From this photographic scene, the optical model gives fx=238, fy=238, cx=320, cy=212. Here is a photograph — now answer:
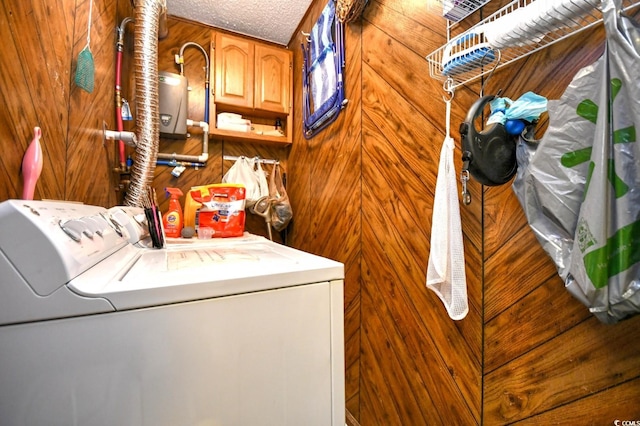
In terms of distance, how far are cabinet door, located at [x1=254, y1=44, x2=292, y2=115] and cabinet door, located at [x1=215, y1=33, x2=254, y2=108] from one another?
0.22 ft

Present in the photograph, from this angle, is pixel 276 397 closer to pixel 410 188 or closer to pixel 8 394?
pixel 8 394

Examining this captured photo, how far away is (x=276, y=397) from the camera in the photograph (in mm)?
556

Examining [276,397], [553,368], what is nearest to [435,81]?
[553,368]

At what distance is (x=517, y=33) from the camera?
59 cm

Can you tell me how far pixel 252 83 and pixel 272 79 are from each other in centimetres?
22

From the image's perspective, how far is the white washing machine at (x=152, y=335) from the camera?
387mm

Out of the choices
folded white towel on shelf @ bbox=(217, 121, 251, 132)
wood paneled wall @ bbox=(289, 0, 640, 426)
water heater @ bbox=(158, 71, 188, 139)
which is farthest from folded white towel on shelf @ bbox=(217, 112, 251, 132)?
wood paneled wall @ bbox=(289, 0, 640, 426)

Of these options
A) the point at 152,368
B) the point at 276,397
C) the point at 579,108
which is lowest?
the point at 276,397

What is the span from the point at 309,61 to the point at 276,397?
2.20 metres

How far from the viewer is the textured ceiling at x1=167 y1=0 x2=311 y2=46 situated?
6.52ft

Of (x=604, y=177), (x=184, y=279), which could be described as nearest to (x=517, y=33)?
(x=604, y=177)

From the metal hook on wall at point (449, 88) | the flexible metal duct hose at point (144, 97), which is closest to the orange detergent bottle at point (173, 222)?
the flexible metal duct hose at point (144, 97)

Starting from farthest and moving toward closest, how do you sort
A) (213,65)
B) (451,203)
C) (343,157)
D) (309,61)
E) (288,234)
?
(288,234) → (213,65) → (309,61) → (343,157) → (451,203)

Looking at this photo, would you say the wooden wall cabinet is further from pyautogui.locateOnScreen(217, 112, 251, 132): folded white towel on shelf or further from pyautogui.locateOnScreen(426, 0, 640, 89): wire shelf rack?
pyautogui.locateOnScreen(426, 0, 640, 89): wire shelf rack
